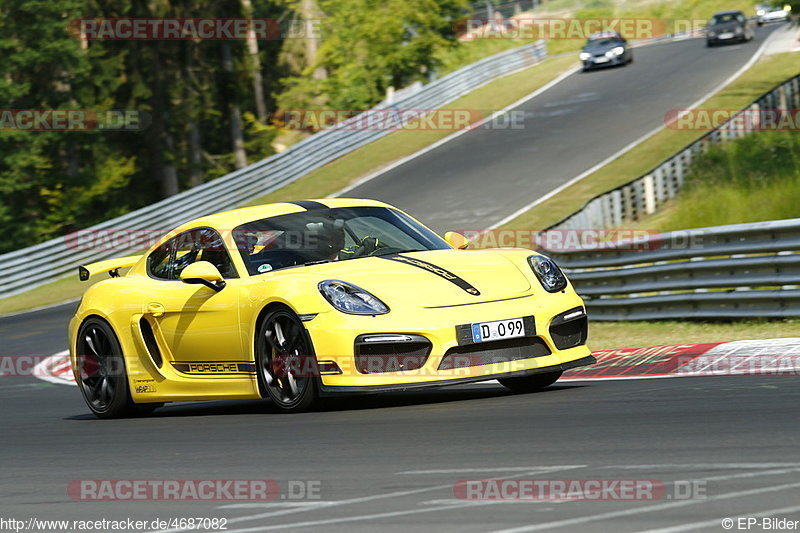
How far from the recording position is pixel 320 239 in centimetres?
825

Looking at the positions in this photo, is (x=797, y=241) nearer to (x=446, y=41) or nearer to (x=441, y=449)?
(x=441, y=449)

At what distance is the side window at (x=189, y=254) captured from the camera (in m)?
8.30

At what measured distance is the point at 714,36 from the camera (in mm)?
42438

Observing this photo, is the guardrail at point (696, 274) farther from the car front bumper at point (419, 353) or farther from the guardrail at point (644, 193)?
the car front bumper at point (419, 353)

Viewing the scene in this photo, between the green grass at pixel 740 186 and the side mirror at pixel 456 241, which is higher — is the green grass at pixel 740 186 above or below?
below

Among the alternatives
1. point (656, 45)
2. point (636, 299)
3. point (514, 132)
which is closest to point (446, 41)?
point (656, 45)

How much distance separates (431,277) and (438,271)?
0.12 m

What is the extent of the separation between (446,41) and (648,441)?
4468cm

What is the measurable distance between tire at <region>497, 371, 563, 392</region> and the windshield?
44.4 inches

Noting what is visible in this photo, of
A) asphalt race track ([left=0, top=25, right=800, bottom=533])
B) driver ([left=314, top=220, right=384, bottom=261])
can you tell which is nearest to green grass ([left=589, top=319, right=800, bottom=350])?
asphalt race track ([left=0, top=25, right=800, bottom=533])

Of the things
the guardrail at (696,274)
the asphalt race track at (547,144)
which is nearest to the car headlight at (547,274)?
the guardrail at (696,274)

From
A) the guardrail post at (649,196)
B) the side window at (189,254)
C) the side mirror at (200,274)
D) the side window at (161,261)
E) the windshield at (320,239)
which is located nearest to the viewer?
the side mirror at (200,274)

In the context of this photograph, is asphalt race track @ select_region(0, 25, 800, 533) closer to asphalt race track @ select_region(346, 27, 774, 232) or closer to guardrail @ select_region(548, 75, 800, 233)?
guardrail @ select_region(548, 75, 800, 233)

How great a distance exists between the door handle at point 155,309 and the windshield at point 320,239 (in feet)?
2.63
